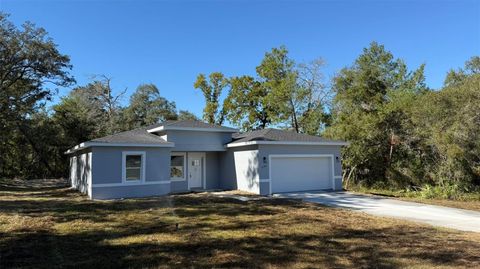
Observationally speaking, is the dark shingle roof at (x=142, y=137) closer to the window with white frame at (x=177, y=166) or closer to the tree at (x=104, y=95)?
the window with white frame at (x=177, y=166)

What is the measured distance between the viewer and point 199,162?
62.5 ft

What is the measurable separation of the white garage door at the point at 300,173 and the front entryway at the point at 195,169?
4194 millimetres

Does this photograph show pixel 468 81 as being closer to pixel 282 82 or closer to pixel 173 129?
pixel 173 129

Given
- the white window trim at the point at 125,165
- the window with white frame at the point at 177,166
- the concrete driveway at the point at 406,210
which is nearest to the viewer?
the concrete driveway at the point at 406,210

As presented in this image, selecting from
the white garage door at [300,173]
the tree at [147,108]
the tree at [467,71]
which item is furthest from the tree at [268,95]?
the white garage door at [300,173]

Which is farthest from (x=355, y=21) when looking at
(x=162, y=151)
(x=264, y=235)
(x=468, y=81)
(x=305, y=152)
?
(x=264, y=235)

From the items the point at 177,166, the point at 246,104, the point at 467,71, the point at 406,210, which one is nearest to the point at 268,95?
the point at 246,104

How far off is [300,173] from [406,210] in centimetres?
634

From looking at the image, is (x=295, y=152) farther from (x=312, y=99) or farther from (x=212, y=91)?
(x=212, y=91)

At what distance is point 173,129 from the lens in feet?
57.0

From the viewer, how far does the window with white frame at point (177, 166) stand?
709 inches

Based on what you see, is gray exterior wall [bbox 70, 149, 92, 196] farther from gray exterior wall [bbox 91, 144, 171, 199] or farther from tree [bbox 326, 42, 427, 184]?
tree [bbox 326, 42, 427, 184]

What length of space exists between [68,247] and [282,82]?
27.1 meters

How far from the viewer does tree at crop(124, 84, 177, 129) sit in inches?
1421
